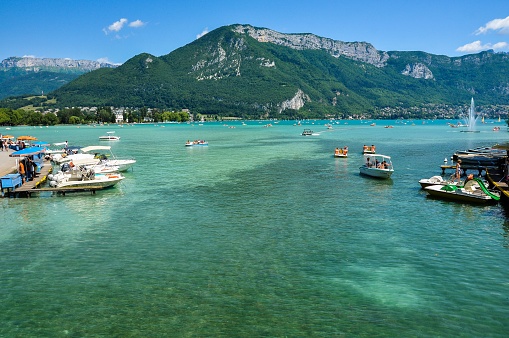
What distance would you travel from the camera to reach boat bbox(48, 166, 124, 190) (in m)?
40.0

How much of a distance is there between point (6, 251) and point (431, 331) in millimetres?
21964

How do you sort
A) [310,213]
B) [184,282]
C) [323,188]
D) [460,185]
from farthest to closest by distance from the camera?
[323,188]
[460,185]
[310,213]
[184,282]

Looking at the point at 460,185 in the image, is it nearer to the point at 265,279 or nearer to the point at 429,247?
the point at 429,247

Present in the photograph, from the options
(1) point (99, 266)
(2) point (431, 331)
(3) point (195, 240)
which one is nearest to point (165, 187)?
(3) point (195, 240)

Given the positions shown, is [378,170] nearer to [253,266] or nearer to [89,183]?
[253,266]

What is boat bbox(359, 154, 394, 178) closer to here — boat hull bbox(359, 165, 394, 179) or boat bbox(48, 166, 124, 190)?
boat hull bbox(359, 165, 394, 179)

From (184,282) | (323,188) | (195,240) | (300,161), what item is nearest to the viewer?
(184,282)

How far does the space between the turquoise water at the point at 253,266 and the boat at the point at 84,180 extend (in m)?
2.82

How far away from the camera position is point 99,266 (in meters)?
19.9

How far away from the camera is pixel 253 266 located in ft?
65.0

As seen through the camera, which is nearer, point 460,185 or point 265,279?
point 265,279

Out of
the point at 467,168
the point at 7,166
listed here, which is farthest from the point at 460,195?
the point at 7,166

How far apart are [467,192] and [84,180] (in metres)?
36.4

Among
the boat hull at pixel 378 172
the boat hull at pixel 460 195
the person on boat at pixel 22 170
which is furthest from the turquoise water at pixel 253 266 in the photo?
the boat hull at pixel 378 172
